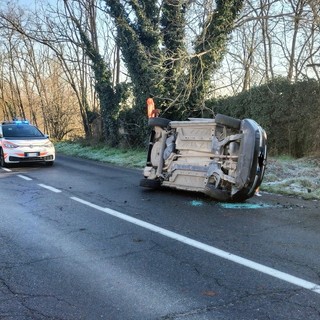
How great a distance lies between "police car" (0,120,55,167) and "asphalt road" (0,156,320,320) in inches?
259

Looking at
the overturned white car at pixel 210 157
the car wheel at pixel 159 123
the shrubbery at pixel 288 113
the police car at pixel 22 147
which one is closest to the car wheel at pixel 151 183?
the overturned white car at pixel 210 157

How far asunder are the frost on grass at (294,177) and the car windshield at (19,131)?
9044mm

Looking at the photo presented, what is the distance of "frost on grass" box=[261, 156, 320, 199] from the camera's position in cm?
891

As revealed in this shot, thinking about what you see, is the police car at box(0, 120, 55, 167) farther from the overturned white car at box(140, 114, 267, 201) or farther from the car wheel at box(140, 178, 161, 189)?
the car wheel at box(140, 178, 161, 189)

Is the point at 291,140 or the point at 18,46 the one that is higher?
the point at 18,46

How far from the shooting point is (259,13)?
60.1 feet

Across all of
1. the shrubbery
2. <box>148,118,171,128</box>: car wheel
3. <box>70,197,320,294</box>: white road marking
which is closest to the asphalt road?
<box>70,197,320,294</box>: white road marking

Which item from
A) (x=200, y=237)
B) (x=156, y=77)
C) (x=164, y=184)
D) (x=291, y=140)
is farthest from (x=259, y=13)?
(x=200, y=237)

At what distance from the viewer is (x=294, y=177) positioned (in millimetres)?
10367

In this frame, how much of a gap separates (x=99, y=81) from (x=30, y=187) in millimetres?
12732

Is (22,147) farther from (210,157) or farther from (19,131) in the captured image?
(210,157)

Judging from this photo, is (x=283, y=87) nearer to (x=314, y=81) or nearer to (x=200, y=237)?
(x=314, y=81)

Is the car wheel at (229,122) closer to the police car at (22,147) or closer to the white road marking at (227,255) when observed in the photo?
the white road marking at (227,255)

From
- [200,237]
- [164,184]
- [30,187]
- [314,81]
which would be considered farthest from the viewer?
[314,81]
